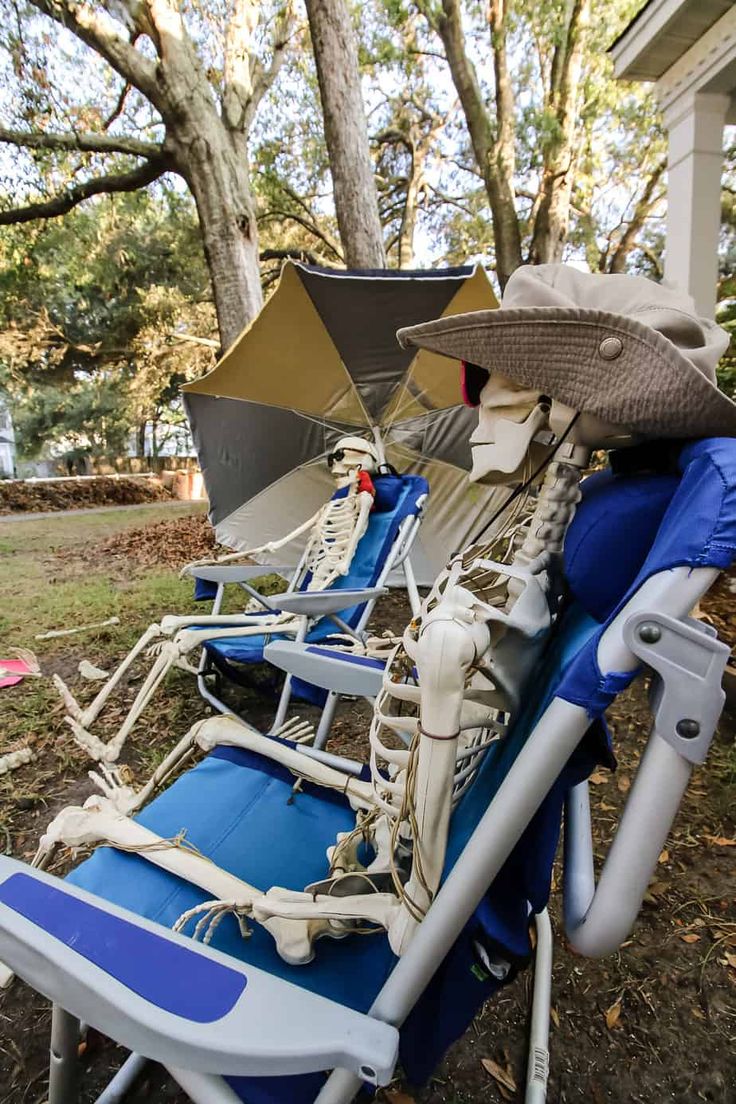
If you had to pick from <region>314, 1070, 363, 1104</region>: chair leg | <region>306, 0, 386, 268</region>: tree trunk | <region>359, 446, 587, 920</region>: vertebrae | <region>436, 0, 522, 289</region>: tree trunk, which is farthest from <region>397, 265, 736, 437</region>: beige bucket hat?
<region>436, 0, 522, 289</region>: tree trunk

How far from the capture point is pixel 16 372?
47.1ft

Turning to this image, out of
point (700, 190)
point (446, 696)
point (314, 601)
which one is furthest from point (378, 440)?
point (446, 696)

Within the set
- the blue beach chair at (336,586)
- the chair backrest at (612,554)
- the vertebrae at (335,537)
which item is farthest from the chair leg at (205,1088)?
the vertebrae at (335,537)

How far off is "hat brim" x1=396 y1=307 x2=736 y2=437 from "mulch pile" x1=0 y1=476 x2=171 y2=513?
13892 mm

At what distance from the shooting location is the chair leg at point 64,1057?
2.99 ft

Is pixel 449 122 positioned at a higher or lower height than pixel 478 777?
higher

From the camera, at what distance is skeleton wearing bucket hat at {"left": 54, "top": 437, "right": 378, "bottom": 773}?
2.05 m

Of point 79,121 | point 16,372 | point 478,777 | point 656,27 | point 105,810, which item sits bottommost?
point 105,810

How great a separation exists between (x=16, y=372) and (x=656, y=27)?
1491 centimetres

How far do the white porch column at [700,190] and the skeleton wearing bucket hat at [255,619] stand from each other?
2.60 meters

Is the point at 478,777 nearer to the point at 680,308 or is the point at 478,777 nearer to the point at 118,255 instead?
the point at 680,308

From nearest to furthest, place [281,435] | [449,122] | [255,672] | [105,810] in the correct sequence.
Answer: [105,810]
[255,672]
[281,435]
[449,122]

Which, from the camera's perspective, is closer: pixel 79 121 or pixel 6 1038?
pixel 6 1038

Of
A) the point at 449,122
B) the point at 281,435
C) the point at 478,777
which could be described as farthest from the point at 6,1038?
the point at 449,122
